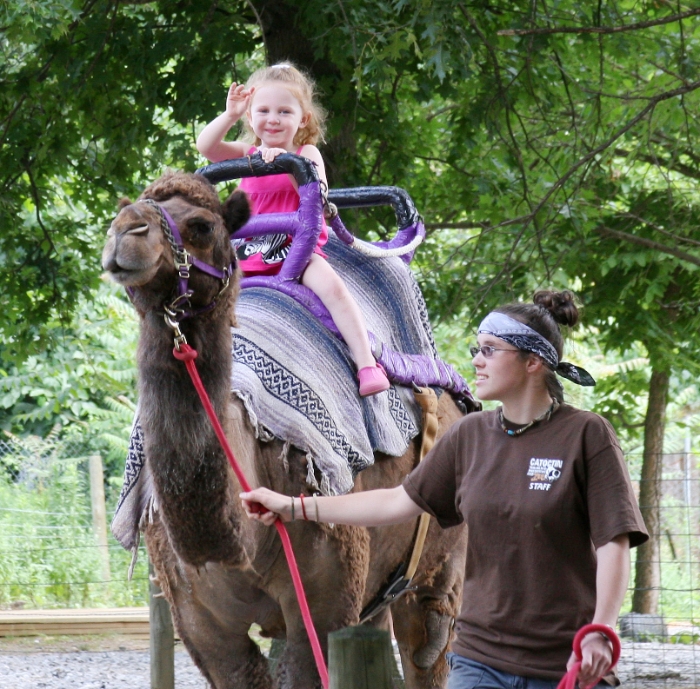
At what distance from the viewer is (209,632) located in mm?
3955

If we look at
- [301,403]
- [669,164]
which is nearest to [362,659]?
[301,403]

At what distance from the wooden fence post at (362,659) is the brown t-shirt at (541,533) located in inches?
17.6

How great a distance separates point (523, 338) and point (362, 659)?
101 cm

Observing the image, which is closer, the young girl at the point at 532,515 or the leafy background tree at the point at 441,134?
the young girl at the point at 532,515

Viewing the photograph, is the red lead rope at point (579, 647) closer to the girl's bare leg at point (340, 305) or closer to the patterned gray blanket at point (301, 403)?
the patterned gray blanket at point (301, 403)

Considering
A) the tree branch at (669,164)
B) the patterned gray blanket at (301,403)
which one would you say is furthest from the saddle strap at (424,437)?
the tree branch at (669,164)

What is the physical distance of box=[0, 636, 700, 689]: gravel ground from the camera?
25.1ft

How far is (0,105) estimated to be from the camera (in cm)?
792

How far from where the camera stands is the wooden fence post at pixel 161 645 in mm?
5543

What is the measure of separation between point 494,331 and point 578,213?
16.7 ft

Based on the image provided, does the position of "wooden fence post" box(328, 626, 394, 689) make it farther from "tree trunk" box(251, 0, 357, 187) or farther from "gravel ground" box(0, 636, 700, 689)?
"tree trunk" box(251, 0, 357, 187)

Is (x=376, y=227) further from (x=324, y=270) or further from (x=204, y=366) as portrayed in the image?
(x=204, y=366)

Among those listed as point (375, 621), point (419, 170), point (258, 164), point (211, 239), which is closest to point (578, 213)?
point (419, 170)

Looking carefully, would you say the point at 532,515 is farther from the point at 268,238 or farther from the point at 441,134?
the point at 441,134
